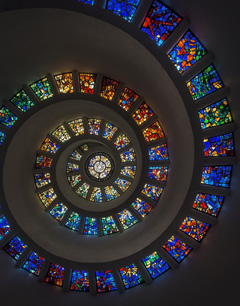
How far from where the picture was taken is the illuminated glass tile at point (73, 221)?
10337 millimetres

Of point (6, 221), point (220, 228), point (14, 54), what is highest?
point (14, 54)

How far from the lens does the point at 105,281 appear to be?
8898mm

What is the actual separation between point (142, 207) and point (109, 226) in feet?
5.58

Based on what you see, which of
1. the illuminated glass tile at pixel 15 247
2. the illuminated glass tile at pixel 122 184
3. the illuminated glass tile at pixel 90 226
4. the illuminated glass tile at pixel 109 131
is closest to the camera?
the illuminated glass tile at pixel 15 247

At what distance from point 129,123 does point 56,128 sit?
329cm

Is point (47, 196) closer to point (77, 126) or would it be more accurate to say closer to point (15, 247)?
point (15, 247)

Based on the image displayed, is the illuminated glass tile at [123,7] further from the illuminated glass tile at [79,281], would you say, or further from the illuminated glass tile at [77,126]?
the illuminated glass tile at [79,281]

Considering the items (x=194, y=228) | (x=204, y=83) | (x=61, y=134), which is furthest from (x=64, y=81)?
(x=194, y=228)

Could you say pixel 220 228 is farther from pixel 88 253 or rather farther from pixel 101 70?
pixel 101 70

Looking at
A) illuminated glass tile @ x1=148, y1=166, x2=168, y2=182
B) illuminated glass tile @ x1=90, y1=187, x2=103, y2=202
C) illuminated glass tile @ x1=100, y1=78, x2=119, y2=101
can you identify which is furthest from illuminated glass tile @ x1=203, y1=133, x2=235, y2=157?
illuminated glass tile @ x1=90, y1=187, x2=103, y2=202

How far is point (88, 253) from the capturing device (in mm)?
8969

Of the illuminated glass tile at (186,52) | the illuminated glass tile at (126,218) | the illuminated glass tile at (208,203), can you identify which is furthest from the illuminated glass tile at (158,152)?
the illuminated glass tile at (186,52)

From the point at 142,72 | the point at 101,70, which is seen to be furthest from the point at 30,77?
the point at 142,72

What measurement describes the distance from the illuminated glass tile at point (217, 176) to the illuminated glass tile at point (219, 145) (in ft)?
1.63
